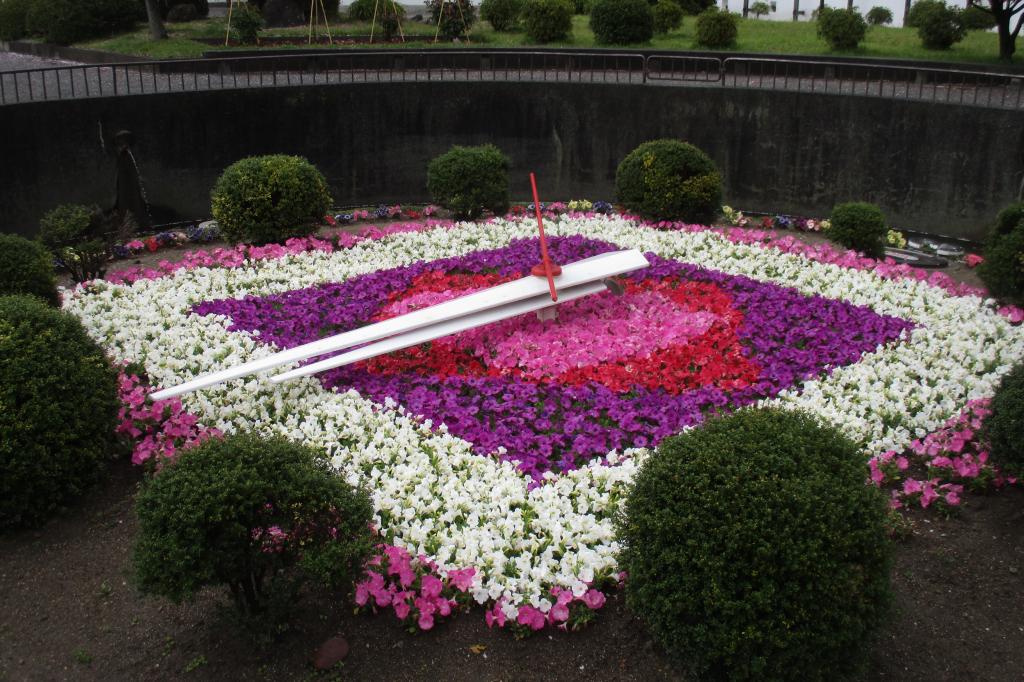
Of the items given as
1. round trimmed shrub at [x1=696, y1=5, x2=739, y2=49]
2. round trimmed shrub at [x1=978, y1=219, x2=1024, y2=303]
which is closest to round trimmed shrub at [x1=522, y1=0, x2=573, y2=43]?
round trimmed shrub at [x1=696, y1=5, x2=739, y2=49]

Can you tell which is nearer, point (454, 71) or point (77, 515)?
point (77, 515)

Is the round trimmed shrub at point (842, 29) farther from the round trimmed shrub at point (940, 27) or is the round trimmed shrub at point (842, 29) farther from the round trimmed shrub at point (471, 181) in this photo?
the round trimmed shrub at point (471, 181)

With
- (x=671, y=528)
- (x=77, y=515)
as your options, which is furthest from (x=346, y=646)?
(x=77, y=515)

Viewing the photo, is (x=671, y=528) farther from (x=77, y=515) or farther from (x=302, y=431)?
(x=77, y=515)

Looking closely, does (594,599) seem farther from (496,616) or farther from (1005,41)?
(1005,41)

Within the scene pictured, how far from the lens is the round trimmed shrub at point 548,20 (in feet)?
66.8

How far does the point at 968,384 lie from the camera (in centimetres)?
738

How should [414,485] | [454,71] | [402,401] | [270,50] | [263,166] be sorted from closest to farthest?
[414,485], [402,401], [263,166], [454,71], [270,50]

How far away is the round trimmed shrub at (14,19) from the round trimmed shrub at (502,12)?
451 inches

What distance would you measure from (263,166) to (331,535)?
735 cm

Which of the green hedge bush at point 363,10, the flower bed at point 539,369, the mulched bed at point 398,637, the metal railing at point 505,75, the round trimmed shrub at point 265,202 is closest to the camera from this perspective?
the mulched bed at point 398,637

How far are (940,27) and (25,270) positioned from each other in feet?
58.6

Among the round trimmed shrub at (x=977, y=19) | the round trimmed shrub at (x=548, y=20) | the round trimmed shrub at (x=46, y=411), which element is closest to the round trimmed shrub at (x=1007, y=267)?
the round trimmed shrub at (x=46, y=411)

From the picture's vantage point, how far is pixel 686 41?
2045 cm
